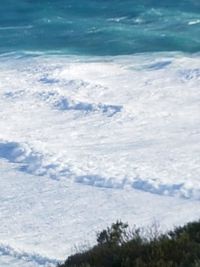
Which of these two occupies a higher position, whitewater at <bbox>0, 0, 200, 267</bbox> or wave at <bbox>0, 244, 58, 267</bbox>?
wave at <bbox>0, 244, 58, 267</bbox>

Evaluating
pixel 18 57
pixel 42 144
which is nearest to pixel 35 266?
pixel 42 144

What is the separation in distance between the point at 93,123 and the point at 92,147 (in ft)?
6.96

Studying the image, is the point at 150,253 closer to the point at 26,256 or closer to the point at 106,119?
the point at 26,256

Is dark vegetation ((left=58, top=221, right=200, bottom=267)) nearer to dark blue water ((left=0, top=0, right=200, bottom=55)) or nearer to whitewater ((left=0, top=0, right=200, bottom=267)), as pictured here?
whitewater ((left=0, top=0, right=200, bottom=267))

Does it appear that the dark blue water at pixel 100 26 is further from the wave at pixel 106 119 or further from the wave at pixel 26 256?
the wave at pixel 26 256

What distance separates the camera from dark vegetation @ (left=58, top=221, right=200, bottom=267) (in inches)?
227

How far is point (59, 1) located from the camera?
32844 mm

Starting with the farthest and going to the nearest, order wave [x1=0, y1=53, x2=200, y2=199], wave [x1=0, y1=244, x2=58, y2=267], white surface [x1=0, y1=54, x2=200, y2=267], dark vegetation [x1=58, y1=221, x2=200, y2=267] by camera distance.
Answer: wave [x1=0, y1=53, x2=200, y2=199], white surface [x1=0, y1=54, x2=200, y2=267], wave [x1=0, y1=244, x2=58, y2=267], dark vegetation [x1=58, y1=221, x2=200, y2=267]

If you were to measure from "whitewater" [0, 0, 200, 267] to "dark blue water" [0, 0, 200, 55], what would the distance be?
0.15ft

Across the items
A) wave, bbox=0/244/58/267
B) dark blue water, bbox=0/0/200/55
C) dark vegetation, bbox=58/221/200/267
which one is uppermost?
dark vegetation, bbox=58/221/200/267

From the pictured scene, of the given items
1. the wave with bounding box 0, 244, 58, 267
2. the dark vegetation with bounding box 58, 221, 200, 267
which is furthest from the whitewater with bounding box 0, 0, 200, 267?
the dark vegetation with bounding box 58, 221, 200, 267

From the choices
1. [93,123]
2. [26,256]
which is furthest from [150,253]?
[93,123]

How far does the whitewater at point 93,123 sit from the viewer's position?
12.1m

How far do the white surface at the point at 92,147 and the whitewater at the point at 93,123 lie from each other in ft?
0.08
